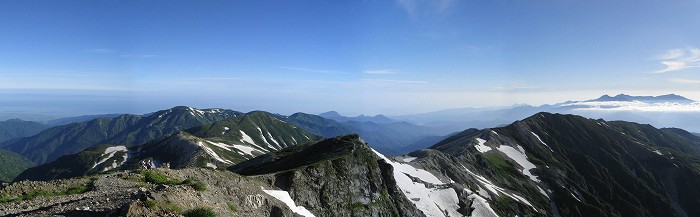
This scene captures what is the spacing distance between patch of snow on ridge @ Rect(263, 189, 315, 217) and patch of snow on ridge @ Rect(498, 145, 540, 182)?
124641 mm

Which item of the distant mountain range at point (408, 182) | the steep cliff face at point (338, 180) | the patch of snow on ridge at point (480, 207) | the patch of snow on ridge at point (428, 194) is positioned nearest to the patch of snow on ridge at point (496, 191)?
the distant mountain range at point (408, 182)

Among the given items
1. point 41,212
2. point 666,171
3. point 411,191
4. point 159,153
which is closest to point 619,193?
point 666,171

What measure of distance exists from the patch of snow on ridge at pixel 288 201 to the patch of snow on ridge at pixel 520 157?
4907 inches

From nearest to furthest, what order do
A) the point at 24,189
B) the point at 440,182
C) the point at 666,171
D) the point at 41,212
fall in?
the point at 41,212, the point at 24,189, the point at 440,182, the point at 666,171

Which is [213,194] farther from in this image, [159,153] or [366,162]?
[159,153]

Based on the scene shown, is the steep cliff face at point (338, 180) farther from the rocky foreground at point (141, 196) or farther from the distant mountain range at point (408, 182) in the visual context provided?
the rocky foreground at point (141, 196)

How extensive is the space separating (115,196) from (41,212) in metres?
3.96

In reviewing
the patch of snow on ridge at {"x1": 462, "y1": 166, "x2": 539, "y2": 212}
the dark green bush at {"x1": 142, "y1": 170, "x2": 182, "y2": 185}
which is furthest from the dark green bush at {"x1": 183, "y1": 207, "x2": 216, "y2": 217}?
the patch of snow on ridge at {"x1": 462, "y1": 166, "x2": 539, "y2": 212}

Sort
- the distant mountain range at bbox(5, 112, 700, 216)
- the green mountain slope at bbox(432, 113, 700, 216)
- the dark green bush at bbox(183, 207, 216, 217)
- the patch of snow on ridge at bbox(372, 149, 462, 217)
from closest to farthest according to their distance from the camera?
the dark green bush at bbox(183, 207, 216, 217), the distant mountain range at bbox(5, 112, 700, 216), the patch of snow on ridge at bbox(372, 149, 462, 217), the green mountain slope at bbox(432, 113, 700, 216)

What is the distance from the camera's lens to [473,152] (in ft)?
453

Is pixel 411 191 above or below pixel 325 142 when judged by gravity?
below

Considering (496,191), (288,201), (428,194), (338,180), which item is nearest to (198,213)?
(288,201)

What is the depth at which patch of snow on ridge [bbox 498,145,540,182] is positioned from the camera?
14436cm

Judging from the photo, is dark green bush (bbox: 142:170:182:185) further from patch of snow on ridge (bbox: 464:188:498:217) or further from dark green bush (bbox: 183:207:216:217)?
patch of snow on ridge (bbox: 464:188:498:217)
